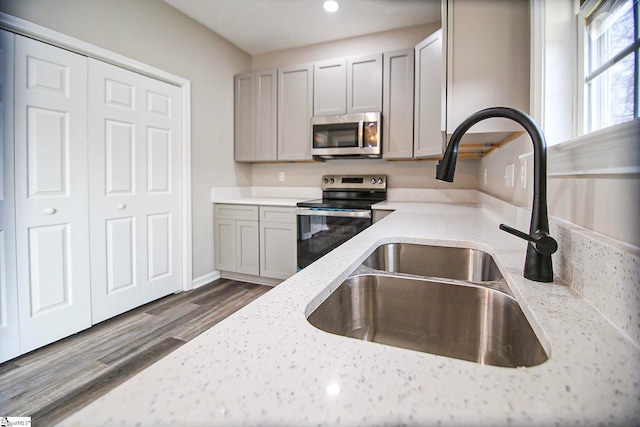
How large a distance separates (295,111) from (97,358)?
2.62 meters

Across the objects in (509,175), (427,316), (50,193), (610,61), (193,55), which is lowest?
(427,316)

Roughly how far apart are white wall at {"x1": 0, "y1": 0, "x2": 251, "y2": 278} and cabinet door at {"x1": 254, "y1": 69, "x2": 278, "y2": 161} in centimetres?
33

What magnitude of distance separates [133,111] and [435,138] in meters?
2.47

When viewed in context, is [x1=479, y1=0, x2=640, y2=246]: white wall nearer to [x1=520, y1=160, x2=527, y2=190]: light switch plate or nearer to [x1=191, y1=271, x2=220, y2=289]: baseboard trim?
[x1=520, y1=160, x2=527, y2=190]: light switch plate

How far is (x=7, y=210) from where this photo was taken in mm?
1715

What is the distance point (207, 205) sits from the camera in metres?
3.14

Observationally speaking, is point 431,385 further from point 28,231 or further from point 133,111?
point 133,111

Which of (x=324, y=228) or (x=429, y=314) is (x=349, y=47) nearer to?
(x=324, y=228)

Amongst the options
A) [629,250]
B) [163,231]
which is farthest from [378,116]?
[629,250]

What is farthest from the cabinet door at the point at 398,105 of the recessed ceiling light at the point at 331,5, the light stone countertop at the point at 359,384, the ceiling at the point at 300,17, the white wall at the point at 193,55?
the light stone countertop at the point at 359,384

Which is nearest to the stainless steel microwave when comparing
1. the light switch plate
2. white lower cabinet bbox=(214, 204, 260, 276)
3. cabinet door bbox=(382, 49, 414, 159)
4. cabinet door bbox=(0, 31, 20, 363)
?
cabinet door bbox=(382, 49, 414, 159)

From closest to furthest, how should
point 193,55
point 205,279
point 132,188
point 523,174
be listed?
point 523,174 < point 132,188 < point 193,55 < point 205,279

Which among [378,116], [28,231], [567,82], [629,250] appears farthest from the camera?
[378,116]

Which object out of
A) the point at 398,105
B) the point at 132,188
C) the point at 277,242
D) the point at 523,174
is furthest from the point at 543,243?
the point at 132,188
